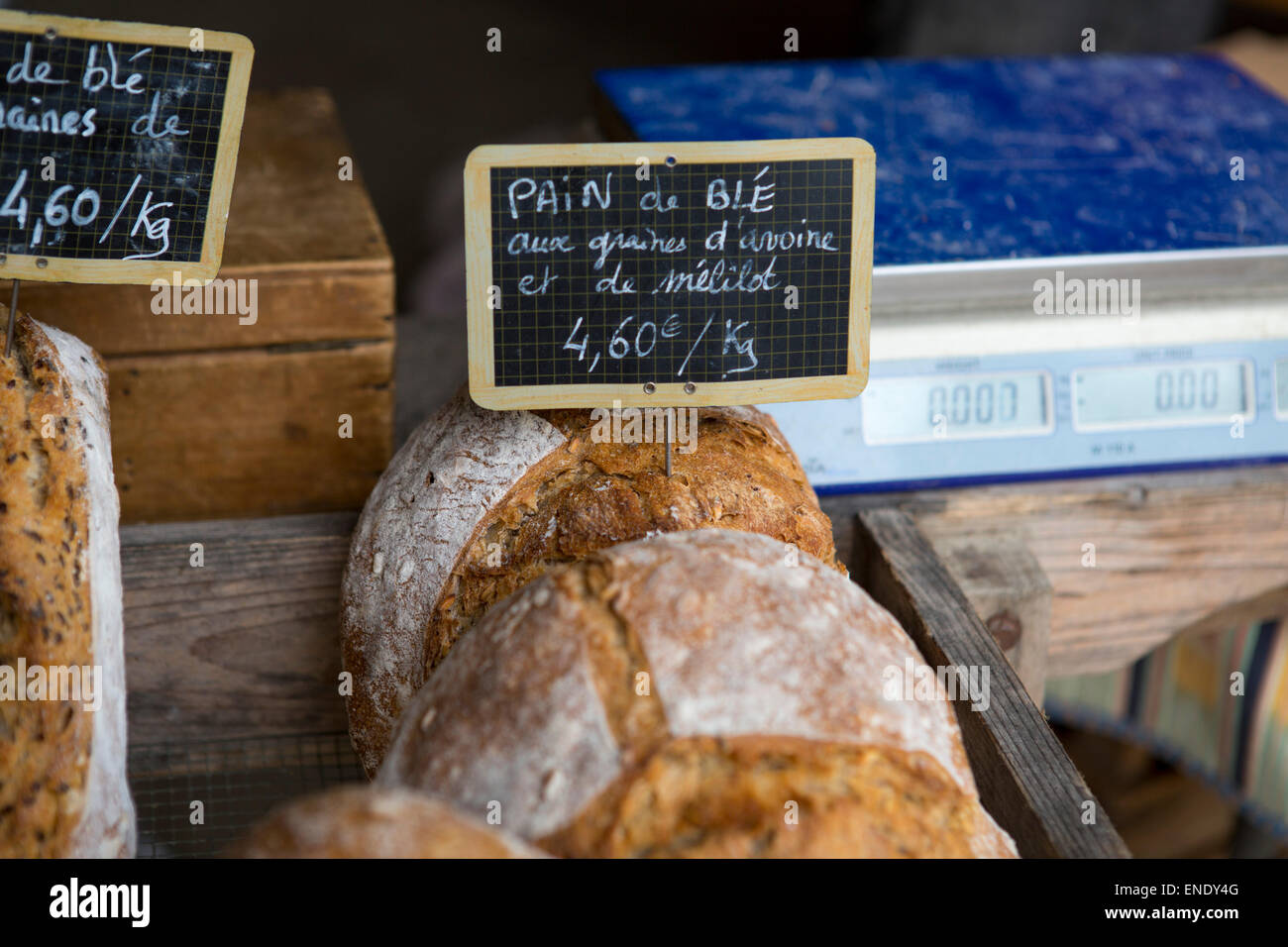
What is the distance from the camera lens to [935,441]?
61.8 inches

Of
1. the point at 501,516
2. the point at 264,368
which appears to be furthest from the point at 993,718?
the point at 264,368

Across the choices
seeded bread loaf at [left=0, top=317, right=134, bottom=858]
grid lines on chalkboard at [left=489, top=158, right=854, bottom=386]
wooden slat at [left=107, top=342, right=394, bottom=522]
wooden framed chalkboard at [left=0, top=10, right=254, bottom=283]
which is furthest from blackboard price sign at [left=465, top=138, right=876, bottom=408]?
wooden slat at [left=107, top=342, right=394, bottom=522]

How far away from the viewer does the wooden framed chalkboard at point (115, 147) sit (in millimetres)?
1116

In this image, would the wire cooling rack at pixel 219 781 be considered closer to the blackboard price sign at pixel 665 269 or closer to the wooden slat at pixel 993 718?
the blackboard price sign at pixel 665 269

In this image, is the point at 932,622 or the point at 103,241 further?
the point at 932,622

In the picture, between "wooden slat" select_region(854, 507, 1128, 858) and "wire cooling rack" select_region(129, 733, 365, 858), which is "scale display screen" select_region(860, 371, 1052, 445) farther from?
"wire cooling rack" select_region(129, 733, 365, 858)

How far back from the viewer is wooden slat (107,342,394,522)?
1566mm

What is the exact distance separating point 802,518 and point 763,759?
0.39m

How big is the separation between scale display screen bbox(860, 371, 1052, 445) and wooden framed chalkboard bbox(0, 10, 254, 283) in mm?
835

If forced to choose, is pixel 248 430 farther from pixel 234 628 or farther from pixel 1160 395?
pixel 1160 395

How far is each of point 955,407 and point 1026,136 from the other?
0.59 m

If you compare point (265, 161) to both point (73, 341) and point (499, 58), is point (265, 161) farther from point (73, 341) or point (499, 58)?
point (499, 58)

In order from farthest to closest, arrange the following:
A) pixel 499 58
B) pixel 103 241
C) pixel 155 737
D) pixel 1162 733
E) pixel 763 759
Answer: pixel 499 58 → pixel 1162 733 → pixel 155 737 → pixel 103 241 → pixel 763 759
